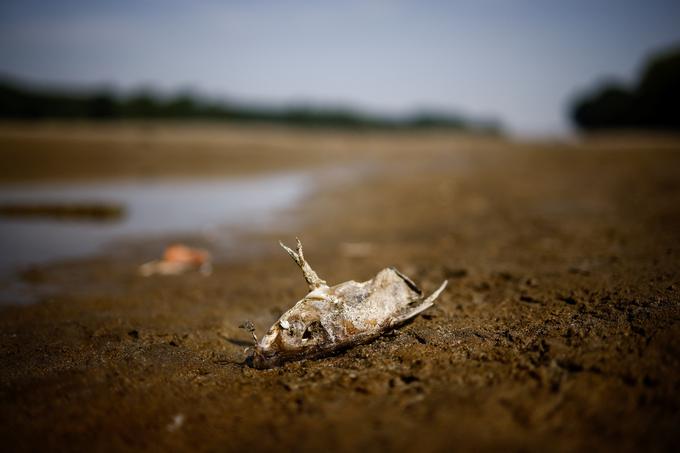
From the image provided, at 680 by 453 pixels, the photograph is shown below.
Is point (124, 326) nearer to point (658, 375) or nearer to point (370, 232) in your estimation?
point (658, 375)

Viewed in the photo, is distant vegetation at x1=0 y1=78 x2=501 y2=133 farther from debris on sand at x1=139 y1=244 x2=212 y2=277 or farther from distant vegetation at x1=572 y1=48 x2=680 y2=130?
debris on sand at x1=139 y1=244 x2=212 y2=277

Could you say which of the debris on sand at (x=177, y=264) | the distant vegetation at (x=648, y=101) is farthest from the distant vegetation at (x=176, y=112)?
the debris on sand at (x=177, y=264)

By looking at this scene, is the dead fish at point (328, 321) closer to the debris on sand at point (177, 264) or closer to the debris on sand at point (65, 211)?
the debris on sand at point (177, 264)

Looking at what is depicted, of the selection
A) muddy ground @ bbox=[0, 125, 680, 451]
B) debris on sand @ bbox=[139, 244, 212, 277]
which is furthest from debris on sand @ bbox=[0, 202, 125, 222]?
debris on sand @ bbox=[139, 244, 212, 277]

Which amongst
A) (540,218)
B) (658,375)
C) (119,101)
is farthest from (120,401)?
(119,101)

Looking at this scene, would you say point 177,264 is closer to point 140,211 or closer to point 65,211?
point 140,211

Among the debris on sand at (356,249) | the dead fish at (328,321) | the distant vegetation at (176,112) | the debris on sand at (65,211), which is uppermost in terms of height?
the distant vegetation at (176,112)

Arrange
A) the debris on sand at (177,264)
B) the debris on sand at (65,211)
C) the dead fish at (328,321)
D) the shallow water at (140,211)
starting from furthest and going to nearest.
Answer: the debris on sand at (65,211) < the shallow water at (140,211) < the debris on sand at (177,264) < the dead fish at (328,321)
